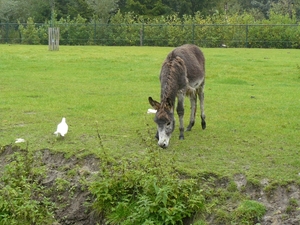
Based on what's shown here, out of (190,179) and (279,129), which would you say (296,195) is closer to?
(190,179)

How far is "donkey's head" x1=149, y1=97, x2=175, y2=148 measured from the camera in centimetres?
821

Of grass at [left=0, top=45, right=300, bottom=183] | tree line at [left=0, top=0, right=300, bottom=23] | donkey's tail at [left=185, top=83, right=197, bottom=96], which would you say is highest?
tree line at [left=0, top=0, right=300, bottom=23]

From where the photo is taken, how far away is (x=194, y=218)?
6465mm

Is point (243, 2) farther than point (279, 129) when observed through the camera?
Yes

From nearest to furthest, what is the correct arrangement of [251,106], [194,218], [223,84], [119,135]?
1. [194,218]
2. [119,135]
3. [251,106]
4. [223,84]

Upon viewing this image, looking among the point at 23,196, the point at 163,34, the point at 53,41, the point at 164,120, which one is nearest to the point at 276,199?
the point at 164,120

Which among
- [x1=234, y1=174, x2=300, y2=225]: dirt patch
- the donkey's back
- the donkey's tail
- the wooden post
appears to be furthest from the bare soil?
the wooden post

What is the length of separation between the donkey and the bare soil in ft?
4.27

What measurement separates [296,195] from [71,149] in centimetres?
383

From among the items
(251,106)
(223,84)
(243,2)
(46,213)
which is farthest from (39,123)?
(243,2)

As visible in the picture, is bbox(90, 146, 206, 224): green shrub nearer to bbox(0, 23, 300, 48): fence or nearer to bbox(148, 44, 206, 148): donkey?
bbox(148, 44, 206, 148): donkey

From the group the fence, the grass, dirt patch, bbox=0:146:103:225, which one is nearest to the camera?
dirt patch, bbox=0:146:103:225

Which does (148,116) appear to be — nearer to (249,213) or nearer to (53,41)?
(249,213)

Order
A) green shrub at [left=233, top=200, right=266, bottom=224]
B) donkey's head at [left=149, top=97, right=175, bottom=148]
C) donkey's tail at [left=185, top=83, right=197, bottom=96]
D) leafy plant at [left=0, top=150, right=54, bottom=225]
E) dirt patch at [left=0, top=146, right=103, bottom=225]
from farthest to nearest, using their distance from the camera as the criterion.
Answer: donkey's tail at [left=185, top=83, right=197, bottom=96] → donkey's head at [left=149, top=97, right=175, bottom=148] → dirt patch at [left=0, top=146, right=103, bottom=225] → leafy plant at [left=0, top=150, right=54, bottom=225] → green shrub at [left=233, top=200, right=266, bottom=224]
